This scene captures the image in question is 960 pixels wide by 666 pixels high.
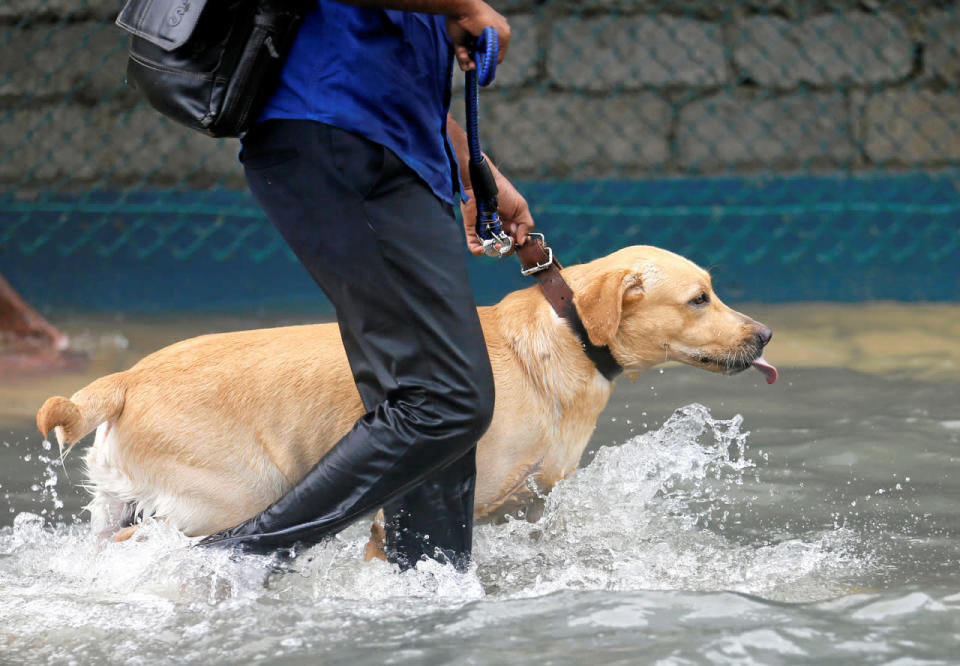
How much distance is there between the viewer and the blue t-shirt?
93.7 inches

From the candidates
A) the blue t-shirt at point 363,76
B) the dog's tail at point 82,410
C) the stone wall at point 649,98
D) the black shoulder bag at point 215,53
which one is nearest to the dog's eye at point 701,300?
the blue t-shirt at point 363,76

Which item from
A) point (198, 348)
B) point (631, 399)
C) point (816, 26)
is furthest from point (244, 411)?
point (816, 26)

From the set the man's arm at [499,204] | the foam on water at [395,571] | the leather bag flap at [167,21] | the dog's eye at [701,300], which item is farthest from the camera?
the dog's eye at [701,300]

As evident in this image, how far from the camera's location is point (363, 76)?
2.39m

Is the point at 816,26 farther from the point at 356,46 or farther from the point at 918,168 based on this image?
the point at 356,46

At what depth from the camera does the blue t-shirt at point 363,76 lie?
7.81ft

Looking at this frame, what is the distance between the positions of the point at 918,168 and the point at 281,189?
5035mm

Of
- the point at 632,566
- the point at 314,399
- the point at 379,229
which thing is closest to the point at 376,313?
the point at 379,229

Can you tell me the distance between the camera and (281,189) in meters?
2.44

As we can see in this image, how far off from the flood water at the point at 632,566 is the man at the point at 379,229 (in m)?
0.22

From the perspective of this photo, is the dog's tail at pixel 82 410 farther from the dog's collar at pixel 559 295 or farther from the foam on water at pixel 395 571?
the dog's collar at pixel 559 295

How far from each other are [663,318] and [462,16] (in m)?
1.05

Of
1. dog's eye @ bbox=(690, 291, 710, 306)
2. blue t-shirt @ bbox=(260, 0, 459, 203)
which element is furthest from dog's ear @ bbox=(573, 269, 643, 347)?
blue t-shirt @ bbox=(260, 0, 459, 203)

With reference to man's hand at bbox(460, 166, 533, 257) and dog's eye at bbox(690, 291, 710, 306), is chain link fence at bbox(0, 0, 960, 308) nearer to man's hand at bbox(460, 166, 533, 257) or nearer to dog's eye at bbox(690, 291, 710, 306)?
dog's eye at bbox(690, 291, 710, 306)
